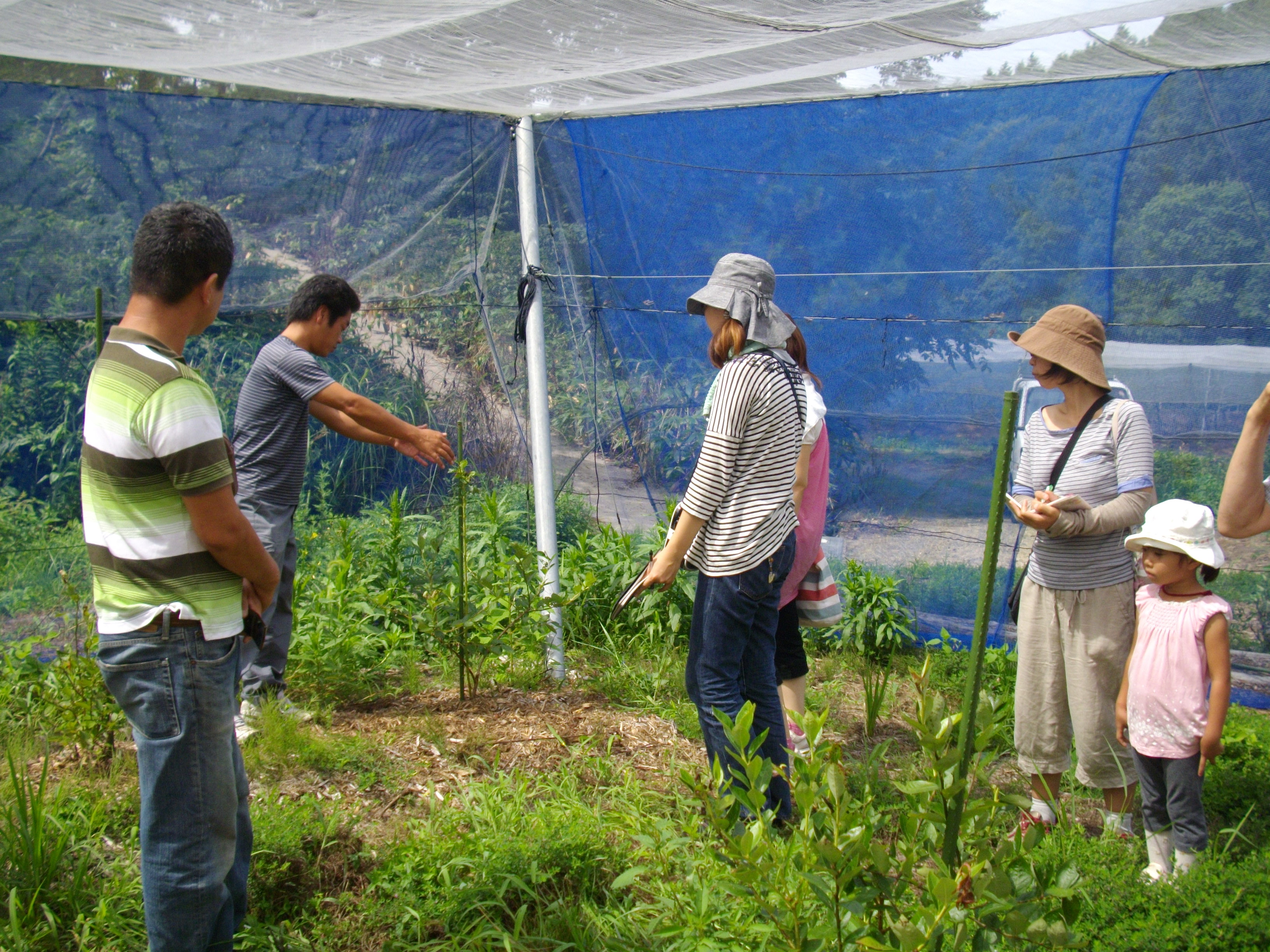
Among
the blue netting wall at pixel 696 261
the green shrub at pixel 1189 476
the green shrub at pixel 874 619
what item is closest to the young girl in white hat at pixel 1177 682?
the green shrub at pixel 1189 476

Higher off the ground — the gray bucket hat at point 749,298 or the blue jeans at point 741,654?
the gray bucket hat at point 749,298

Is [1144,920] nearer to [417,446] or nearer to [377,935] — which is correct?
[377,935]

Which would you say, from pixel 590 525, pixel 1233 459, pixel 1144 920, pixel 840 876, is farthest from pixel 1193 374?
pixel 840 876

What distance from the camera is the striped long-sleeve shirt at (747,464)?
2881 millimetres

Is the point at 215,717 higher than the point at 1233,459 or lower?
lower

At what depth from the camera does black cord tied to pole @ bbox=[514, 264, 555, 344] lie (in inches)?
178

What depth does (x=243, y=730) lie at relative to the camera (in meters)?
3.66

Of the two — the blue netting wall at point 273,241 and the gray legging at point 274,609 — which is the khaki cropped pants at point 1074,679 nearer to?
the gray legging at point 274,609

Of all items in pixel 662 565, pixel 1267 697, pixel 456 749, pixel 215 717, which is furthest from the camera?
pixel 1267 697

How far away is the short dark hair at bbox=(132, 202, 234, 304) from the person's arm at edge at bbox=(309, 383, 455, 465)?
1.52 m

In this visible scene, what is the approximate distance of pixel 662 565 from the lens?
295 cm

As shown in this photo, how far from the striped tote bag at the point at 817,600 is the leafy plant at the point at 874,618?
1309 millimetres

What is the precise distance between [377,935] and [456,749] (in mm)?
1125

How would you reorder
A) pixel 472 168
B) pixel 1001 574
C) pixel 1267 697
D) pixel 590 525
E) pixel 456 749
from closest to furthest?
1. pixel 456 749
2. pixel 1267 697
3. pixel 1001 574
4. pixel 472 168
5. pixel 590 525
